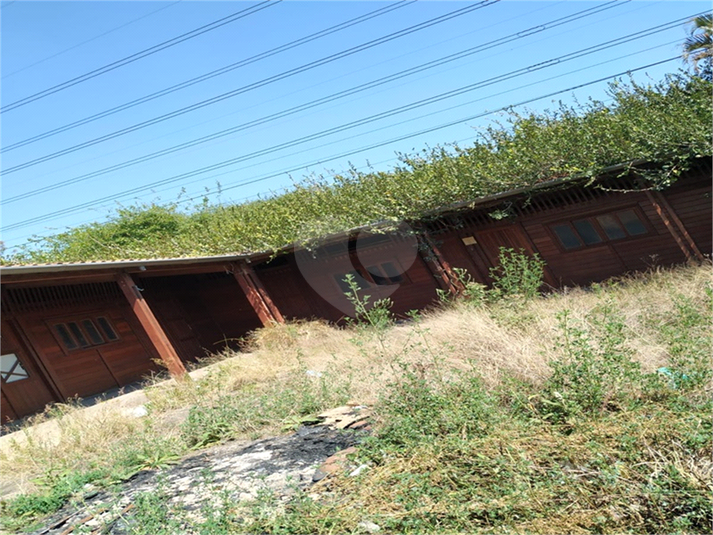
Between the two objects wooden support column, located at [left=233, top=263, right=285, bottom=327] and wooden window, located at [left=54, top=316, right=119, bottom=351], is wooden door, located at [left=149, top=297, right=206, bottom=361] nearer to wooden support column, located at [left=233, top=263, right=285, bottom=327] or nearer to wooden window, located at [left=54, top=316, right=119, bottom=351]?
wooden window, located at [left=54, top=316, right=119, bottom=351]

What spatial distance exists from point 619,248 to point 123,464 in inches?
418

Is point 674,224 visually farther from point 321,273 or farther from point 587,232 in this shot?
point 321,273

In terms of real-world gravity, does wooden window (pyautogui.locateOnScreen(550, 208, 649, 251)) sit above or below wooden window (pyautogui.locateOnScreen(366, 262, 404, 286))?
below

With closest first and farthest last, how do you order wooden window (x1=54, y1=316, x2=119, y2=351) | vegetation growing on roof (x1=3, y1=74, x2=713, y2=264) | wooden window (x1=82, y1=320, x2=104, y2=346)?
vegetation growing on roof (x1=3, y1=74, x2=713, y2=264)
wooden window (x1=54, y1=316, x2=119, y2=351)
wooden window (x1=82, y1=320, x2=104, y2=346)

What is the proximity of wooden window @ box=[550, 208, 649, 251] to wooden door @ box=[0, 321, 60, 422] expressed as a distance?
11.6 meters

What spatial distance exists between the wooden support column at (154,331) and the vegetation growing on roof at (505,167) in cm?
224

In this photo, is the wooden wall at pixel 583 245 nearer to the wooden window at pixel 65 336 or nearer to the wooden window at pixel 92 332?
the wooden window at pixel 92 332

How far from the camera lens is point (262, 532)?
4.72 metres

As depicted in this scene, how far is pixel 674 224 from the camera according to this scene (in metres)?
12.6

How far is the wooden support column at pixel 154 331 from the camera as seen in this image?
12352 millimetres

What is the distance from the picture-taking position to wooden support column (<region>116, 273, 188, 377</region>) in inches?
486

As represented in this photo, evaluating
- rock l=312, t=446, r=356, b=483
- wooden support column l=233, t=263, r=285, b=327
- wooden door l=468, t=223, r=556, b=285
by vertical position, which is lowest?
rock l=312, t=446, r=356, b=483

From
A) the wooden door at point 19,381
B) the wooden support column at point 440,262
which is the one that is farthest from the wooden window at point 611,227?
the wooden door at point 19,381

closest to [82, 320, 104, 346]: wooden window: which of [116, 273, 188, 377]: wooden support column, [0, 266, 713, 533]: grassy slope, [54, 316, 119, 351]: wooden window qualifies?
[54, 316, 119, 351]: wooden window
